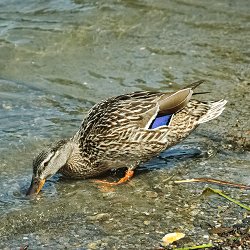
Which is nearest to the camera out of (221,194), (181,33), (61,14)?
(221,194)

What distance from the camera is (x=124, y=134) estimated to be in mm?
6520

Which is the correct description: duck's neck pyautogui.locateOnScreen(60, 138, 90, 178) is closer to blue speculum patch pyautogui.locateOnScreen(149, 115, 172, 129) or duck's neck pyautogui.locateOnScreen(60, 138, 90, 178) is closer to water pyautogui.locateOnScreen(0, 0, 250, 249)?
water pyautogui.locateOnScreen(0, 0, 250, 249)

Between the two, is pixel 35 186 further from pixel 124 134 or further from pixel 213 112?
pixel 213 112

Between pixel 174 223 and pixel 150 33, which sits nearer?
pixel 174 223

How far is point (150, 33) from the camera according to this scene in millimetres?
11555

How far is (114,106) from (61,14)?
5.89m


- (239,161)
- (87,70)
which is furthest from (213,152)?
(87,70)

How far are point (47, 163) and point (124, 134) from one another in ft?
2.44

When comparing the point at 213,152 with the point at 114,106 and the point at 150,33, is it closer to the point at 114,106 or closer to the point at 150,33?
the point at 114,106

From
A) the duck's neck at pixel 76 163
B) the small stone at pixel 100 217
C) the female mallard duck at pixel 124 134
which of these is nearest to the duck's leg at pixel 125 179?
the female mallard duck at pixel 124 134

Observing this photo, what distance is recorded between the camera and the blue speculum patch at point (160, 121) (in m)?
6.60

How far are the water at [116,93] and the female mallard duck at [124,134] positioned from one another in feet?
0.65

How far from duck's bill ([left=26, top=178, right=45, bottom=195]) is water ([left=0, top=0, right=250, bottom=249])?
0.09 meters

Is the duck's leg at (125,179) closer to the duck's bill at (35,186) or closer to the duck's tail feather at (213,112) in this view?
the duck's bill at (35,186)
